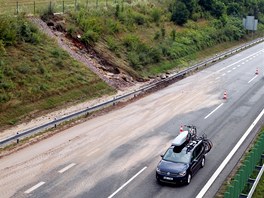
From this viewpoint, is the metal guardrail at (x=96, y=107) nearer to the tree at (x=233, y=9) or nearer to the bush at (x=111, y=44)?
the bush at (x=111, y=44)

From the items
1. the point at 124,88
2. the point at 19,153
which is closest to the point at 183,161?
the point at 19,153

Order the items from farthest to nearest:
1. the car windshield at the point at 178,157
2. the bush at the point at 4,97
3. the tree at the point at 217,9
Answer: the tree at the point at 217,9 < the bush at the point at 4,97 < the car windshield at the point at 178,157

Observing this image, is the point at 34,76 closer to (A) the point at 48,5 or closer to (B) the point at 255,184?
(A) the point at 48,5

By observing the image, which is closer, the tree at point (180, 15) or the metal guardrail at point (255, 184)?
the metal guardrail at point (255, 184)

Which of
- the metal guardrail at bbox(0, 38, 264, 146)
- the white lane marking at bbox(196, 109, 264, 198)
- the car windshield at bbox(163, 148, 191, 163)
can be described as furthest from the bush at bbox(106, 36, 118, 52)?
the car windshield at bbox(163, 148, 191, 163)

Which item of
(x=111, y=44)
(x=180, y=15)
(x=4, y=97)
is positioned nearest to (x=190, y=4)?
(x=180, y=15)

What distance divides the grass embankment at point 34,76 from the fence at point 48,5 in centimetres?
478

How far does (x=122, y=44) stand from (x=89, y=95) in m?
12.3

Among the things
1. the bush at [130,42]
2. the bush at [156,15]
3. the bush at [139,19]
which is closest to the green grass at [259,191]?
the bush at [130,42]

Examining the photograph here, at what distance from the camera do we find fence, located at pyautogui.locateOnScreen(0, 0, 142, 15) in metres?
41.4

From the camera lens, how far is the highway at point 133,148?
65.6ft

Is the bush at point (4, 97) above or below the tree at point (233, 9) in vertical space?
below

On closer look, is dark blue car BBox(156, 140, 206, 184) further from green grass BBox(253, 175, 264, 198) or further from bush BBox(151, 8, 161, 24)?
bush BBox(151, 8, 161, 24)

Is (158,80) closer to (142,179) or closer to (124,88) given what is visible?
(124,88)
